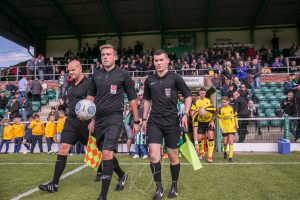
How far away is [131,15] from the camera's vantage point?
78.1ft

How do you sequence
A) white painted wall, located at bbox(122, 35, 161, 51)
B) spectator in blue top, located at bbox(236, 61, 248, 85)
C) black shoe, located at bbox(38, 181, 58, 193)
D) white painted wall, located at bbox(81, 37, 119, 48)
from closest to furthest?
black shoe, located at bbox(38, 181, 58, 193), spectator in blue top, located at bbox(236, 61, 248, 85), white painted wall, located at bbox(122, 35, 161, 51), white painted wall, located at bbox(81, 37, 119, 48)

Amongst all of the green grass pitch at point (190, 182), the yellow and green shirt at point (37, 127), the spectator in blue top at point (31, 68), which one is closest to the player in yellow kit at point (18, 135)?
the yellow and green shirt at point (37, 127)

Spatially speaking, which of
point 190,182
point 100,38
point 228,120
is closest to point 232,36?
point 100,38

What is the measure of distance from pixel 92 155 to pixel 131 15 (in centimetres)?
1976

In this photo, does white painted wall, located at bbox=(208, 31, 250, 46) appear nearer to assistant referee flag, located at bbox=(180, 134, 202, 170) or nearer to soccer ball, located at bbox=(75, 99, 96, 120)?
assistant referee flag, located at bbox=(180, 134, 202, 170)

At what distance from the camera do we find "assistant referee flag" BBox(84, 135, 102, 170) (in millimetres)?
5441

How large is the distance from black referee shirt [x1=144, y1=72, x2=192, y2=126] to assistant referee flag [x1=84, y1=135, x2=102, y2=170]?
132cm

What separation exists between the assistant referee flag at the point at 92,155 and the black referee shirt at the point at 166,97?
1316 millimetres

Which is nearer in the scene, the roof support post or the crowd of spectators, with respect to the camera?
the crowd of spectators

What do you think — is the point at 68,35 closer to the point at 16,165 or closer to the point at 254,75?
the point at 254,75

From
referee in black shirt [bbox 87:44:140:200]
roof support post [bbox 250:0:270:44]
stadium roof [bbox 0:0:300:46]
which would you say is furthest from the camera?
stadium roof [bbox 0:0:300:46]

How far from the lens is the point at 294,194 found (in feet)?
15.3

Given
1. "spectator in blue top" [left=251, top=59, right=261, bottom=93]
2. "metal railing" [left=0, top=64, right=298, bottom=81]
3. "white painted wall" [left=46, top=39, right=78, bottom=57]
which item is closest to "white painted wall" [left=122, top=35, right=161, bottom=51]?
"white painted wall" [left=46, top=39, right=78, bottom=57]

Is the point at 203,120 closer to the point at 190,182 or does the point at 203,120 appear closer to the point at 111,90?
the point at 190,182
